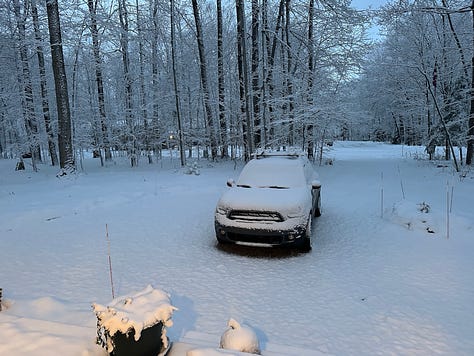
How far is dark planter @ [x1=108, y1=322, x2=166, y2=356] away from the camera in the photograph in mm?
2670

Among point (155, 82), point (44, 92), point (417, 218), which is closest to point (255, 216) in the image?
point (417, 218)

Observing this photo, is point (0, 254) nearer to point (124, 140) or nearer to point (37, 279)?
point (37, 279)

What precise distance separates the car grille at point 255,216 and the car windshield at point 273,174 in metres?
1.14

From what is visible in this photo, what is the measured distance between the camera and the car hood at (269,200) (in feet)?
19.3

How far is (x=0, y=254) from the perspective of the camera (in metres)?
6.02

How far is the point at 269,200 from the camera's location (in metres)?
6.06

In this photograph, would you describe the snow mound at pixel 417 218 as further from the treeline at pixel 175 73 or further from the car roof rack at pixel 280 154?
the treeline at pixel 175 73

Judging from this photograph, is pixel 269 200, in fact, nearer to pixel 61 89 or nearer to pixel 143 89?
pixel 61 89

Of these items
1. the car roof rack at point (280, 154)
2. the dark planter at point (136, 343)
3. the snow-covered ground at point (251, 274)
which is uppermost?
the car roof rack at point (280, 154)

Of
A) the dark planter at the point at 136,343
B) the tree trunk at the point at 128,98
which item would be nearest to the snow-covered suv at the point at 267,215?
the dark planter at the point at 136,343

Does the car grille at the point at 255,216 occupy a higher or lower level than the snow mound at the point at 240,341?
higher

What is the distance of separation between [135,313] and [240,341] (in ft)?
3.08

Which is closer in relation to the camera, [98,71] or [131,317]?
[131,317]

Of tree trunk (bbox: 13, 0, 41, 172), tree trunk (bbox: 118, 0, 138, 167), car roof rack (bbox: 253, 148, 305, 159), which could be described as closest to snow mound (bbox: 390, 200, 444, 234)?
car roof rack (bbox: 253, 148, 305, 159)
